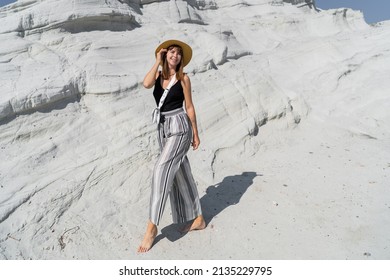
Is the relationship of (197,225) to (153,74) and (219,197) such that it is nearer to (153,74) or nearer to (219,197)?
(219,197)

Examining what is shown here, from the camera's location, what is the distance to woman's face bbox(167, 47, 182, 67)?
3.34m

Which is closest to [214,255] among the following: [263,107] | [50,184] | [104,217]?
[104,217]

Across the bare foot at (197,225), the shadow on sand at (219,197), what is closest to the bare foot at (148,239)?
the shadow on sand at (219,197)

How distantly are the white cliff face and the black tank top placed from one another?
4.28 feet

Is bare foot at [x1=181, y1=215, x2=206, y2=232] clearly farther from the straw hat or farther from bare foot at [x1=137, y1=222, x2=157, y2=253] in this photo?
the straw hat

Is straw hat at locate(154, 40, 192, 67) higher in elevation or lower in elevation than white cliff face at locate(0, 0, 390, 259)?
higher

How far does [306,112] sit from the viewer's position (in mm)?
6457

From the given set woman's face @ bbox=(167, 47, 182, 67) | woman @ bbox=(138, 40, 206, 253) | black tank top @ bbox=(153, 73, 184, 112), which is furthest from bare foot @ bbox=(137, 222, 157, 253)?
woman's face @ bbox=(167, 47, 182, 67)

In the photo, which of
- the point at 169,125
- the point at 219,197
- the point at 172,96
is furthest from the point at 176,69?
the point at 219,197

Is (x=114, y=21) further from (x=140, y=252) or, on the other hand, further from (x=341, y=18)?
(x=341, y=18)

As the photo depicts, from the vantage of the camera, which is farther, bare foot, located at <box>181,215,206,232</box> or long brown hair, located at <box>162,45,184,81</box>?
bare foot, located at <box>181,215,206,232</box>

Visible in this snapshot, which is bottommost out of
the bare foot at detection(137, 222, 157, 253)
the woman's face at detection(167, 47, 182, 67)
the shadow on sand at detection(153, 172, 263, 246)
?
the shadow on sand at detection(153, 172, 263, 246)

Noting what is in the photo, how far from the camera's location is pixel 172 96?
338 centimetres

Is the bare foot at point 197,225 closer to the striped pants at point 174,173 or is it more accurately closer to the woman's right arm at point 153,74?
the striped pants at point 174,173
